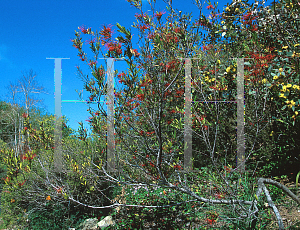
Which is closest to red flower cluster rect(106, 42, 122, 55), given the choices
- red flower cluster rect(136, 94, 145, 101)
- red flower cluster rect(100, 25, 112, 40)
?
red flower cluster rect(100, 25, 112, 40)

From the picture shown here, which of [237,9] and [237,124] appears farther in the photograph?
[237,9]

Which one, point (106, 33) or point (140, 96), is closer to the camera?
point (106, 33)

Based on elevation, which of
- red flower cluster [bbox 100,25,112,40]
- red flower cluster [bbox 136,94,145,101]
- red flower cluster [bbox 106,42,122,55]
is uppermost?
red flower cluster [bbox 100,25,112,40]

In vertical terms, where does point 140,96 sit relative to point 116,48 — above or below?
below

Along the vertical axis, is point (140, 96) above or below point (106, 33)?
below

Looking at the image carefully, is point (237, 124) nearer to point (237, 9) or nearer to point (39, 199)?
point (237, 9)

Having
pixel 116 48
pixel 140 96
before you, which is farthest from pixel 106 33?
pixel 140 96

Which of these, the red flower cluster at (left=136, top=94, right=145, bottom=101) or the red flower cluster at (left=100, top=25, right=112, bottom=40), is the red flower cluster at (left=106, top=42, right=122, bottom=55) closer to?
the red flower cluster at (left=100, top=25, right=112, bottom=40)

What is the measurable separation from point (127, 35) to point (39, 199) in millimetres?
4275

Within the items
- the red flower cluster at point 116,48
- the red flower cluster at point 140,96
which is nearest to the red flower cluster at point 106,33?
the red flower cluster at point 116,48

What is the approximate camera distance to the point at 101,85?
2.28m

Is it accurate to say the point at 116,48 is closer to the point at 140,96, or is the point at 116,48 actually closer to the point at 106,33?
the point at 106,33

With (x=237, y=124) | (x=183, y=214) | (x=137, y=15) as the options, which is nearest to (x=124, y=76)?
(x=137, y=15)

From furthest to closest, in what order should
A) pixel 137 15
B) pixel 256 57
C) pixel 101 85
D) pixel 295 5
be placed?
1. pixel 295 5
2. pixel 256 57
3. pixel 137 15
4. pixel 101 85
